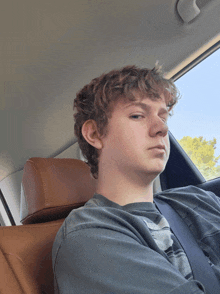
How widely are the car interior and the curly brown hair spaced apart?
0.64 ft

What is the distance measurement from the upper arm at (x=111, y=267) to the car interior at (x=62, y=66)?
22 centimetres

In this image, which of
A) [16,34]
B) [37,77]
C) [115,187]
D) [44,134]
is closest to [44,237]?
[115,187]

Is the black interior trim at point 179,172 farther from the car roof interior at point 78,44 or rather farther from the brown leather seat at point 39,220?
the brown leather seat at point 39,220

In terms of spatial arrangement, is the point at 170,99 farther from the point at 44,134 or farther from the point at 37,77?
the point at 44,134

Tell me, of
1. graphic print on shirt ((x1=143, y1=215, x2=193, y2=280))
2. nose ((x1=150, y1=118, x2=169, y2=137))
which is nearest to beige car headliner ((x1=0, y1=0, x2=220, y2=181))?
nose ((x1=150, y1=118, x2=169, y2=137))

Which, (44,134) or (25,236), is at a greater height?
(44,134)

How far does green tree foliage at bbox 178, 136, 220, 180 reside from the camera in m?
1.69

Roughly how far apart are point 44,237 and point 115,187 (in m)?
0.30

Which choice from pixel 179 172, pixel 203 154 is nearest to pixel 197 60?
pixel 203 154

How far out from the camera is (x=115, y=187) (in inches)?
38.4

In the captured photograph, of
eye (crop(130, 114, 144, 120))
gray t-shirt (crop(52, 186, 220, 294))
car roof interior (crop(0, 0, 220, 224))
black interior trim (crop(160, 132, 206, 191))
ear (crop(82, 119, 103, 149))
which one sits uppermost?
car roof interior (crop(0, 0, 220, 224))

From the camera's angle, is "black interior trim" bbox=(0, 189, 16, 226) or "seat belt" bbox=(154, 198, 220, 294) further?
"black interior trim" bbox=(0, 189, 16, 226)

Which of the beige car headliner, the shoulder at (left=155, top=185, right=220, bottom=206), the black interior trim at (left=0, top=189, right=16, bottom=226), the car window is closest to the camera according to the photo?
the shoulder at (left=155, top=185, right=220, bottom=206)

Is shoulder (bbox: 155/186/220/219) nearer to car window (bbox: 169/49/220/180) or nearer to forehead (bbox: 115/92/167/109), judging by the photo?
forehead (bbox: 115/92/167/109)
